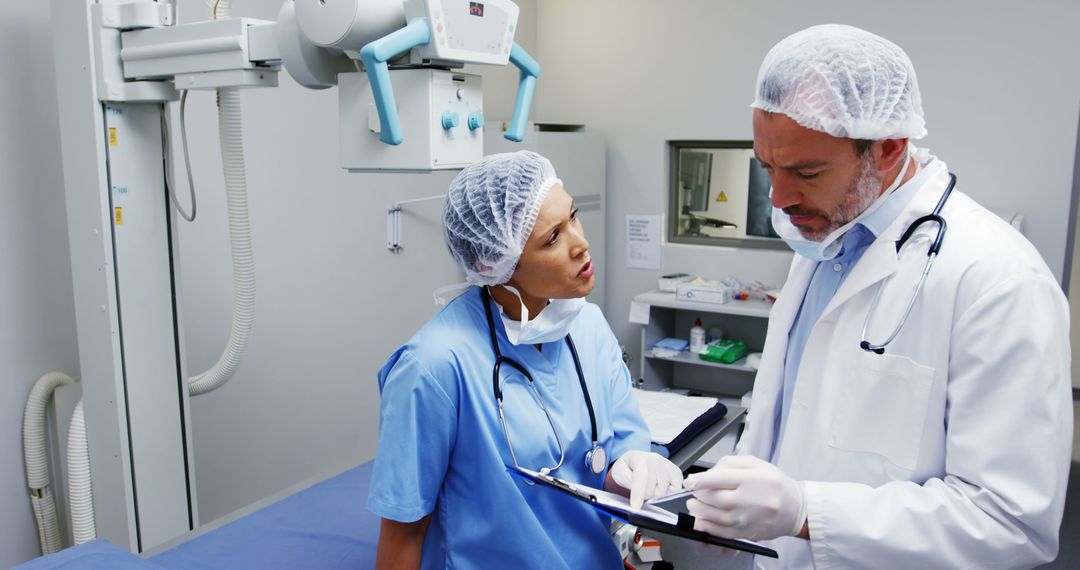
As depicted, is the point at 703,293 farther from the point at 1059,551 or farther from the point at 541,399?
the point at 541,399

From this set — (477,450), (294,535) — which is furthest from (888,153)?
(294,535)

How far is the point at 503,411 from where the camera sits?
1.32 meters

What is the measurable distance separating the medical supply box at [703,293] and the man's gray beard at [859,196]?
2.31m

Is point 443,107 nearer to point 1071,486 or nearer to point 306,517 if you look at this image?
point 306,517

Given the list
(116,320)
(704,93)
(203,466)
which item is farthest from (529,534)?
(704,93)

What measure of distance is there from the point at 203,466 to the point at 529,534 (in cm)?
179

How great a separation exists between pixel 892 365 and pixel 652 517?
15.5 inches

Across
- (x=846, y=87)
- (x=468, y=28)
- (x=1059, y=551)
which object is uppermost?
(x=468, y=28)

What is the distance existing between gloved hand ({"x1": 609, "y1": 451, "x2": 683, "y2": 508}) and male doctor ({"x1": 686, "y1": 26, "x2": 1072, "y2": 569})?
0.59 ft

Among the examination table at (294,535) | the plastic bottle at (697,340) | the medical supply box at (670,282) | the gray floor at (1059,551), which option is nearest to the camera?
the examination table at (294,535)

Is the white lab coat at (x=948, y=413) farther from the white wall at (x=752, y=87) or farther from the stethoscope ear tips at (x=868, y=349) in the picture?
the white wall at (x=752, y=87)

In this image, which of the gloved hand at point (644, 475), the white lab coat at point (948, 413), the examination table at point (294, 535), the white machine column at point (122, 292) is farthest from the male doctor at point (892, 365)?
the white machine column at point (122, 292)

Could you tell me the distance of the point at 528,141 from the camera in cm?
331

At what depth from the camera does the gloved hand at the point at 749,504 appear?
105 centimetres
